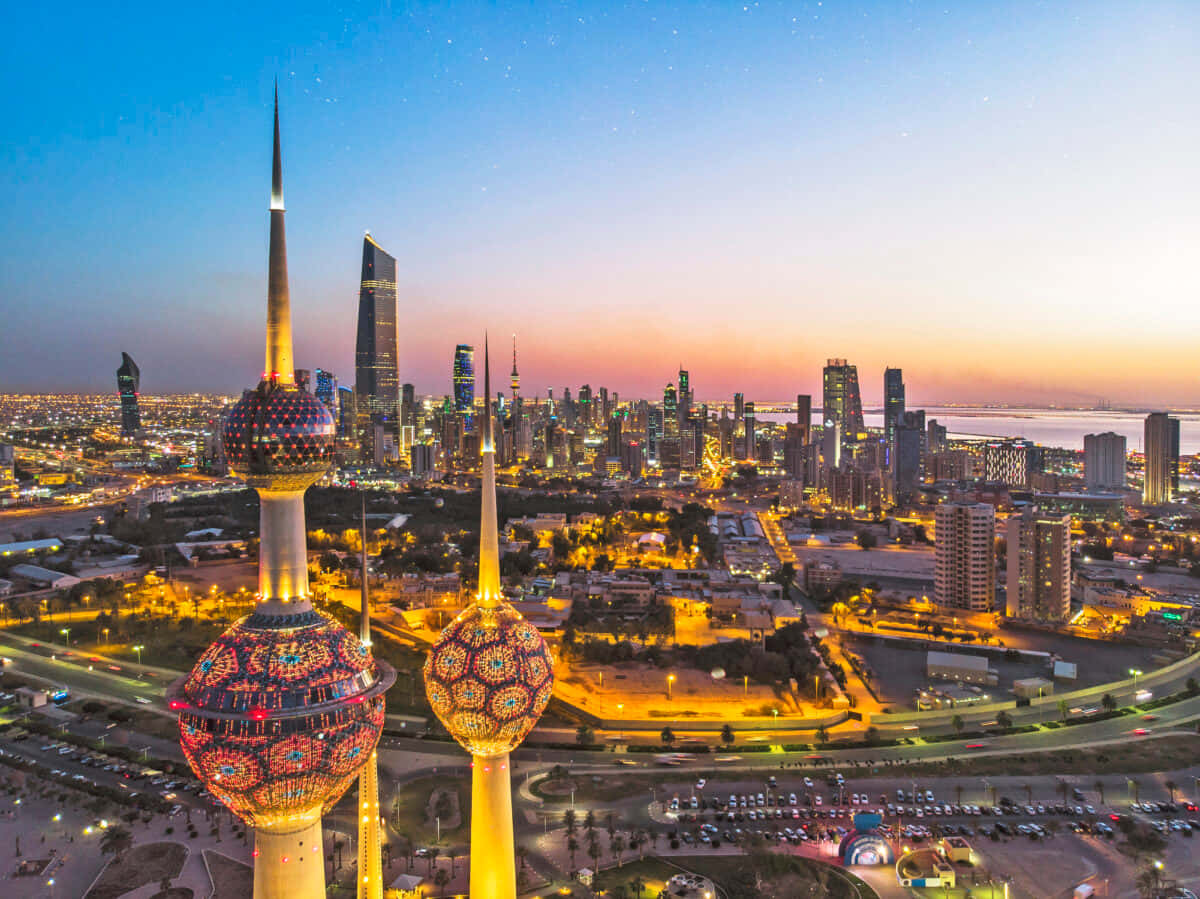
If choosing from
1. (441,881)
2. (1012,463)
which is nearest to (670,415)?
(1012,463)

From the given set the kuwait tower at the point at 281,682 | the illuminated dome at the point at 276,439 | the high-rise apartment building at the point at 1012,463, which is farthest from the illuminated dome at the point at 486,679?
the high-rise apartment building at the point at 1012,463

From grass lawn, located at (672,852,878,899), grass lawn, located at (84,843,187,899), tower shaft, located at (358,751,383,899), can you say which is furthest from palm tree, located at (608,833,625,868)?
grass lawn, located at (84,843,187,899)

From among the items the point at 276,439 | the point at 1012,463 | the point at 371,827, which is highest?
the point at 276,439

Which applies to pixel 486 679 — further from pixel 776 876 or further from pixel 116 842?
pixel 116 842

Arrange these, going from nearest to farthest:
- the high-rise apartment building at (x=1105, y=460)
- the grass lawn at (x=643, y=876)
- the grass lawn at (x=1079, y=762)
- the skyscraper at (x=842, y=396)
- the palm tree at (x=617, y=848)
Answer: the grass lawn at (x=643, y=876) → the palm tree at (x=617, y=848) → the grass lawn at (x=1079, y=762) → the high-rise apartment building at (x=1105, y=460) → the skyscraper at (x=842, y=396)

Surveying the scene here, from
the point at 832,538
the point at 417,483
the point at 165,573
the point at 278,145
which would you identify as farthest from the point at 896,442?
the point at 278,145

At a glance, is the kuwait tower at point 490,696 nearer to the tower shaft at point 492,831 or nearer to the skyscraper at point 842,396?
the tower shaft at point 492,831

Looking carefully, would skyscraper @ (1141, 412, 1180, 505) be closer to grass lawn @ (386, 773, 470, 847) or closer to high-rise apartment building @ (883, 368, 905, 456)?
high-rise apartment building @ (883, 368, 905, 456)
